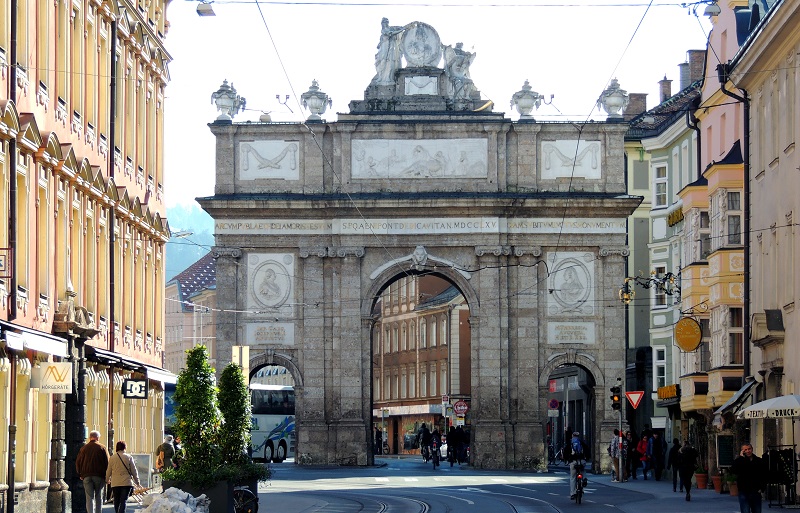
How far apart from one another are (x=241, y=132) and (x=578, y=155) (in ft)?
41.6

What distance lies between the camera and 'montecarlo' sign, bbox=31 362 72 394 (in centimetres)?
2658

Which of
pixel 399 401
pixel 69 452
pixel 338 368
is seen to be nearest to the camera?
pixel 69 452

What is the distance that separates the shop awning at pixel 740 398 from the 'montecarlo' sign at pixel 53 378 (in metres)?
17.6

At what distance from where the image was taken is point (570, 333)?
6481 cm

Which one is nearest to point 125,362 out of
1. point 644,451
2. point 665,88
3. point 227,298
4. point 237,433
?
point 237,433

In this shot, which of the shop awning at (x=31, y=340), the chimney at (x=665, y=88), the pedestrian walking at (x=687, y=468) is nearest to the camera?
the shop awning at (x=31, y=340)

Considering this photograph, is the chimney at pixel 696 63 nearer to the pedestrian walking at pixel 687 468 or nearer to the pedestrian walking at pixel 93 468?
the pedestrian walking at pixel 687 468

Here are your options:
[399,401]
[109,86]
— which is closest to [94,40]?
[109,86]

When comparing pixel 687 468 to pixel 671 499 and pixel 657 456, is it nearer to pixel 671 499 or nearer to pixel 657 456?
pixel 671 499

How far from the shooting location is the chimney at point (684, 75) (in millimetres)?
78500

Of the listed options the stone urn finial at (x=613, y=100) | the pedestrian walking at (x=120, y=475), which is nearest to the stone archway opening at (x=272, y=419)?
the stone urn finial at (x=613, y=100)

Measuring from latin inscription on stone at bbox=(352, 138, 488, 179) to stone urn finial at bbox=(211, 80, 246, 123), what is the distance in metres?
4.86

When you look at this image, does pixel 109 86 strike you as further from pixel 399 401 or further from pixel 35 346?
pixel 399 401

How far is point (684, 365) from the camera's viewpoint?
54.9 metres
